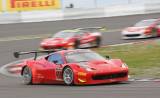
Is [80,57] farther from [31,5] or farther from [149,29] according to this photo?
[31,5]

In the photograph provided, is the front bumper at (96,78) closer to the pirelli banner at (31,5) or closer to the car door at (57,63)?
the car door at (57,63)

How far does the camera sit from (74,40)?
27.5 meters

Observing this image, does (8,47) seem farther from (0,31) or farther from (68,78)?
(68,78)

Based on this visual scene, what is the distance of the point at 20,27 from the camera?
119ft

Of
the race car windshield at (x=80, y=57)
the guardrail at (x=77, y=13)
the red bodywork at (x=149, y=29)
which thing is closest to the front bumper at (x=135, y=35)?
the red bodywork at (x=149, y=29)

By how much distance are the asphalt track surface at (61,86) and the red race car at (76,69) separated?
0.85 ft

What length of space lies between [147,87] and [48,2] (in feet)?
91.2

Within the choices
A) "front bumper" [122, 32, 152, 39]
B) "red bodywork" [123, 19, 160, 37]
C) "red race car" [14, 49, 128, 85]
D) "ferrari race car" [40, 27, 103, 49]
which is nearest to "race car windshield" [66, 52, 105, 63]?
"red race car" [14, 49, 128, 85]

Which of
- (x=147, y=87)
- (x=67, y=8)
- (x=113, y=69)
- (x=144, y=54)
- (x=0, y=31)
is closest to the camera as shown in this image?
(x=147, y=87)

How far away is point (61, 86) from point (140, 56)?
7.98 metres

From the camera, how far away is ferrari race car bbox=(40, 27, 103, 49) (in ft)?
89.5

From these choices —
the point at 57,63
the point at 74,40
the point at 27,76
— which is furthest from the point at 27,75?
the point at 74,40

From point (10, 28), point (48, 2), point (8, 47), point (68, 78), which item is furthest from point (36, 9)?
point (68, 78)

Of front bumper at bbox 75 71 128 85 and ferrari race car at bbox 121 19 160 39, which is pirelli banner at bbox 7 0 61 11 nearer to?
ferrari race car at bbox 121 19 160 39
